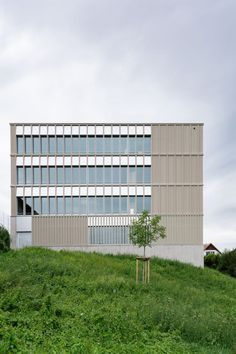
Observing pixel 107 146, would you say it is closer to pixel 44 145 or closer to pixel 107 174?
pixel 107 174

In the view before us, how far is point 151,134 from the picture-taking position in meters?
41.3

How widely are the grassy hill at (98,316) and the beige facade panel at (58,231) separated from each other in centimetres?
1902

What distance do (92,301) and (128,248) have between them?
26.0 metres

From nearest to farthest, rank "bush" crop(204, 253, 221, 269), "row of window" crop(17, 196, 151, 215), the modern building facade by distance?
1. the modern building facade
2. "row of window" crop(17, 196, 151, 215)
3. "bush" crop(204, 253, 221, 269)

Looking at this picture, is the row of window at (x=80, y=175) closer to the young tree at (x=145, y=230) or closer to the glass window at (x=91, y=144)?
the glass window at (x=91, y=144)

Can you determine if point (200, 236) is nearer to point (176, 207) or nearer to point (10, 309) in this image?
point (176, 207)

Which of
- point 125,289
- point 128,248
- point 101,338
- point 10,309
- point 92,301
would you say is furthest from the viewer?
point 128,248

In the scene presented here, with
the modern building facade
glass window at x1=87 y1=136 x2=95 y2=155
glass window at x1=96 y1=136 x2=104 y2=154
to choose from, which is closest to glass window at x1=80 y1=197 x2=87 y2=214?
the modern building facade

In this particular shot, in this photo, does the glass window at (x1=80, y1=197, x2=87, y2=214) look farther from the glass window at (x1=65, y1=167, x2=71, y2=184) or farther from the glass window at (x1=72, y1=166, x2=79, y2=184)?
the glass window at (x1=65, y1=167, x2=71, y2=184)

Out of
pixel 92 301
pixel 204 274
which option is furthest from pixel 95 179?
pixel 92 301

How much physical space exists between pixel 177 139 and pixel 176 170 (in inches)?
127

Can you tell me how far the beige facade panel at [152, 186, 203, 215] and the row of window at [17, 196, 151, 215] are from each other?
0.94 meters

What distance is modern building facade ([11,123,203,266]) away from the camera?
132 ft

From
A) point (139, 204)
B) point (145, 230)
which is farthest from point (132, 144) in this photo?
point (145, 230)
